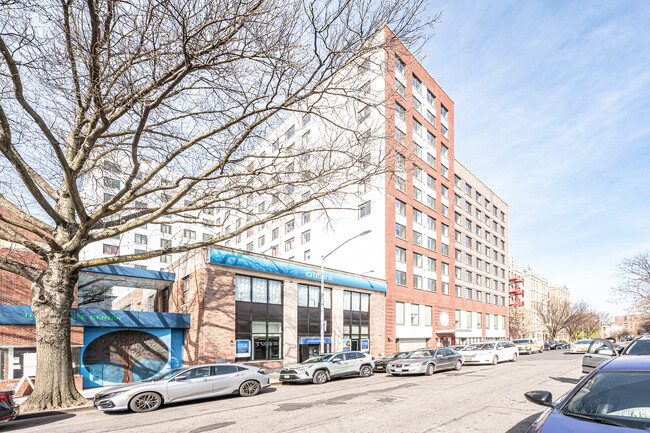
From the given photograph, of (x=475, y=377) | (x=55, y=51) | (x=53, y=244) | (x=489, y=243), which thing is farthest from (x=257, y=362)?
(x=489, y=243)

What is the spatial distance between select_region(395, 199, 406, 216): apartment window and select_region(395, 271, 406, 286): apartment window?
5.42 m

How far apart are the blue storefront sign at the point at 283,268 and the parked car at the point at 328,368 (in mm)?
7551

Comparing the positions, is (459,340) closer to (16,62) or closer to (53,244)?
(53,244)

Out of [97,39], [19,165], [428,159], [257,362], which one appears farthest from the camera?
[428,159]

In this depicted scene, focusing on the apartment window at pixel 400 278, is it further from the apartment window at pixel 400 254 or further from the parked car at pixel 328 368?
the parked car at pixel 328 368

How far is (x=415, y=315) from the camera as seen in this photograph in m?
40.5

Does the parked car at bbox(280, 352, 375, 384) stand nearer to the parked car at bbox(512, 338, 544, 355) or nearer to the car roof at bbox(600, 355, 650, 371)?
Answer: the car roof at bbox(600, 355, 650, 371)

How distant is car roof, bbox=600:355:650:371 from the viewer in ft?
16.6

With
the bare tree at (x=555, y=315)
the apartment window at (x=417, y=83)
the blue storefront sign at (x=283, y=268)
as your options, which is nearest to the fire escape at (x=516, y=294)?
the bare tree at (x=555, y=315)

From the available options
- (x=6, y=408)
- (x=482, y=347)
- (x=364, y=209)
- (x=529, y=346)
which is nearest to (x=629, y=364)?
(x=6, y=408)

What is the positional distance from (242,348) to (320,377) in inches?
295

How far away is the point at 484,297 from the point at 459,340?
11575 millimetres

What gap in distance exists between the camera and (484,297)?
58000 millimetres

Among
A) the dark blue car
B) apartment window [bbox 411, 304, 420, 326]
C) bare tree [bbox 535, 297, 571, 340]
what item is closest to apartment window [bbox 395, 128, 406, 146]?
the dark blue car
